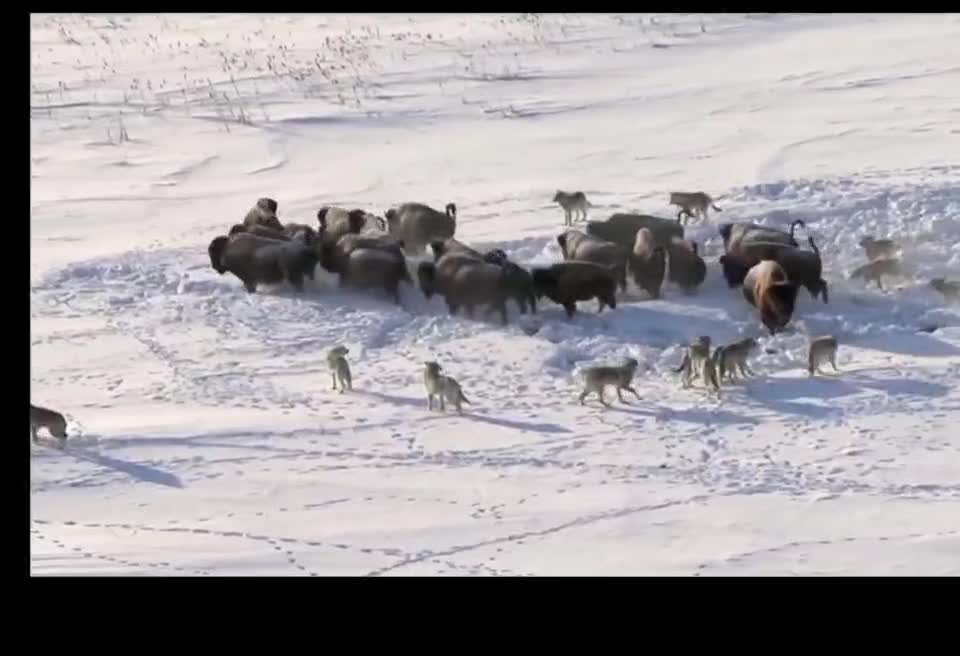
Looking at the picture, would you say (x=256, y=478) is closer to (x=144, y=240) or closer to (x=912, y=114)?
(x=144, y=240)

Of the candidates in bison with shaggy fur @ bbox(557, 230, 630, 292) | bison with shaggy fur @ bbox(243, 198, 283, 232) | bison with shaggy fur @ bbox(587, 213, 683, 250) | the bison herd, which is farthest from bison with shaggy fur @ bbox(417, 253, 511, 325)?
bison with shaggy fur @ bbox(243, 198, 283, 232)

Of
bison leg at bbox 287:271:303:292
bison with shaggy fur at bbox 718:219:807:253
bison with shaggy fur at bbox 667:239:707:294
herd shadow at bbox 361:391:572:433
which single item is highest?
bison with shaggy fur at bbox 718:219:807:253

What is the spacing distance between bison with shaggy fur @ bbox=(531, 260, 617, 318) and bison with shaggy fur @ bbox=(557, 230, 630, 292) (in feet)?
0.96

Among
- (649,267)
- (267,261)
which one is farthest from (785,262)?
(267,261)

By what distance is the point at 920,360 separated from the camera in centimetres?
1346

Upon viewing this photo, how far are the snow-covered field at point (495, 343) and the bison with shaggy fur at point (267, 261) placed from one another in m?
0.16

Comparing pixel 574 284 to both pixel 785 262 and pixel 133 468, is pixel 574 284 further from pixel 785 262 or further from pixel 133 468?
pixel 133 468

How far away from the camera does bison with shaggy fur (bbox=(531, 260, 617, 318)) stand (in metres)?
14.4

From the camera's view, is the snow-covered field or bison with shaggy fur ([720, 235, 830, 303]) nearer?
the snow-covered field

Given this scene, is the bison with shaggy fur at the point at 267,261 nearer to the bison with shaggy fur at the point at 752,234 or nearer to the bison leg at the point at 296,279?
the bison leg at the point at 296,279

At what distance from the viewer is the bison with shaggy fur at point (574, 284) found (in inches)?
567

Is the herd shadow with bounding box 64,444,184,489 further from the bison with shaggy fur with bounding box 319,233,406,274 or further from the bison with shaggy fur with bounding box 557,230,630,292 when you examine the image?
the bison with shaggy fur with bounding box 557,230,630,292

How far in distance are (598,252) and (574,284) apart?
0.77m

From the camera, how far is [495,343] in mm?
14031
